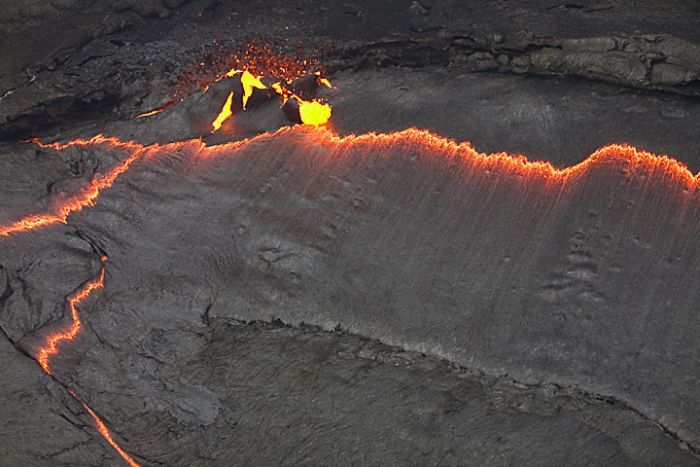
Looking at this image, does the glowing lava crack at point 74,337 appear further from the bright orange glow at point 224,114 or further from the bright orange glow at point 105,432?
the bright orange glow at point 224,114

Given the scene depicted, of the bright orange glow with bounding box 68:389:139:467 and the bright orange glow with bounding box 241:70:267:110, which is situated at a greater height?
the bright orange glow with bounding box 241:70:267:110

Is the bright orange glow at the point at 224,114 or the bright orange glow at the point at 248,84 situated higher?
the bright orange glow at the point at 248,84

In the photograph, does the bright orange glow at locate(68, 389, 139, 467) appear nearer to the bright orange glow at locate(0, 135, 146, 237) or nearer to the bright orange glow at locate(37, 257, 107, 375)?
the bright orange glow at locate(37, 257, 107, 375)

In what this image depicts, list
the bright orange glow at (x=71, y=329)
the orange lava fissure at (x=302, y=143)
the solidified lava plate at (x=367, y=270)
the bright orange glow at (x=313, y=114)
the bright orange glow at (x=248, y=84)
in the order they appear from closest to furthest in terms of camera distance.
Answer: the solidified lava plate at (x=367, y=270)
the bright orange glow at (x=71, y=329)
the orange lava fissure at (x=302, y=143)
the bright orange glow at (x=313, y=114)
the bright orange glow at (x=248, y=84)

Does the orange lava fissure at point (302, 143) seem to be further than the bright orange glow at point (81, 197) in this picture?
No

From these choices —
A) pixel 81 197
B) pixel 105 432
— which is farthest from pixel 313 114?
pixel 105 432

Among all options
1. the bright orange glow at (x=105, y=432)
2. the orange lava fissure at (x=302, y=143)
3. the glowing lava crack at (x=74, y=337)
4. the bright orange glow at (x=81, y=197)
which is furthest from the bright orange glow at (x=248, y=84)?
the bright orange glow at (x=105, y=432)

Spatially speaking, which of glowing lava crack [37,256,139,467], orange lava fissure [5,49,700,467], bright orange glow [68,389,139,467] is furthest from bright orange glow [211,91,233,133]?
bright orange glow [68,389,139,467]

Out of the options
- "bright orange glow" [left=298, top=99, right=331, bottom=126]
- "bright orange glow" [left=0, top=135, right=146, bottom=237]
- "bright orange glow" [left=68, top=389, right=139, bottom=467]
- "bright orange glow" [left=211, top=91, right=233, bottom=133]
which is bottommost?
"bright orange glow" [left=68, top=389, right=139, bottom=467]
